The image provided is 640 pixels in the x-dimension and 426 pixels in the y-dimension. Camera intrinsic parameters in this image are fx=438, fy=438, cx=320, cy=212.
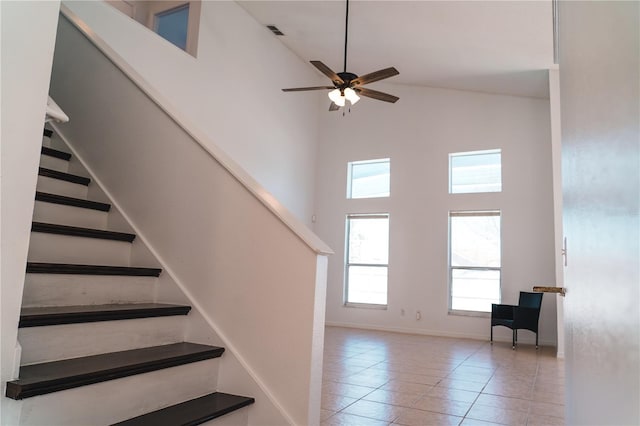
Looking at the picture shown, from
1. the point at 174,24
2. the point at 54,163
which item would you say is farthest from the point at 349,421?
the point at 174,24

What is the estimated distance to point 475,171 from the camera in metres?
7.51

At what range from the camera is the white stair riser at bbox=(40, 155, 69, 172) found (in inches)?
119

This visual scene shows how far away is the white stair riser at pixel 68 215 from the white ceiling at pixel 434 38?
4.25m

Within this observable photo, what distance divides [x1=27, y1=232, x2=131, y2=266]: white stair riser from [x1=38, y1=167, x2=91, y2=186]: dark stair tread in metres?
0.63

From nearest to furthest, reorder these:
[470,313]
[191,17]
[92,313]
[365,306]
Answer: [92,313] < [191,17] < [470,313] < [365,306]

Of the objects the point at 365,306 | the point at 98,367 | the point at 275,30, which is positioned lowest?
the point at 365,306

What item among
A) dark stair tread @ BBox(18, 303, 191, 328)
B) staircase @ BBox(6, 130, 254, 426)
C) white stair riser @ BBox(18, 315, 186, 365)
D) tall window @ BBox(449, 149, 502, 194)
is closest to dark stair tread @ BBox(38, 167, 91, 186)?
staircase @ BBox(6, 130, 254, 426)

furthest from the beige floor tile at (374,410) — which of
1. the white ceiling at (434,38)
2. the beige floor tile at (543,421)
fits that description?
the white ceiling at (434,38)

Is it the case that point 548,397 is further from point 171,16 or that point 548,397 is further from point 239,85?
point 171,16

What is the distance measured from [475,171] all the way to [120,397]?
270 inches

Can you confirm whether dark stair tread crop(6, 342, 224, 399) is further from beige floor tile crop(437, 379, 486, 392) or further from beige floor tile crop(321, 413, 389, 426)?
beige floor tile crop(437, 379, 486, 392)

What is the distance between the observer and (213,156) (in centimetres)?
253

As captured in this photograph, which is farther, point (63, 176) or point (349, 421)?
point (63, 176)

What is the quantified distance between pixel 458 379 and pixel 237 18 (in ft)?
19.2
